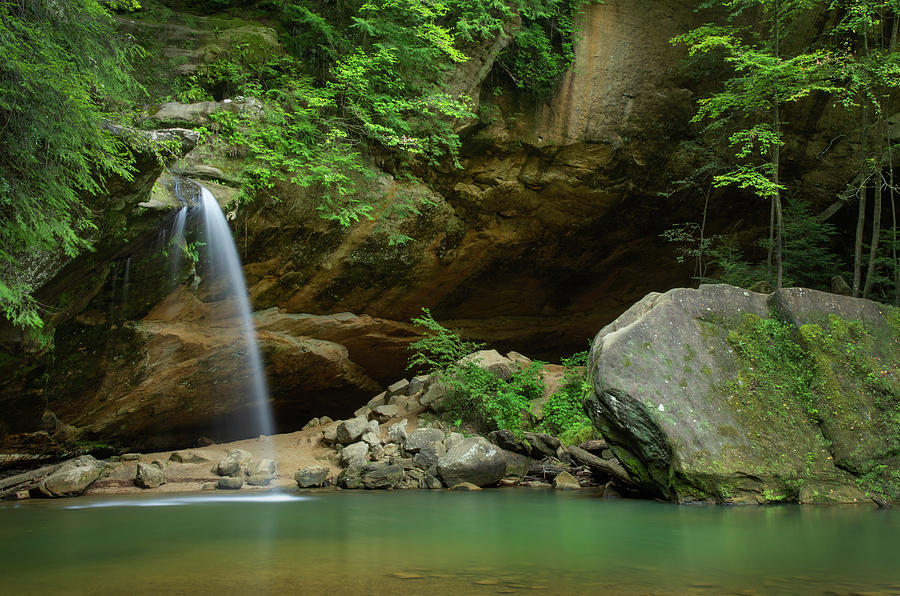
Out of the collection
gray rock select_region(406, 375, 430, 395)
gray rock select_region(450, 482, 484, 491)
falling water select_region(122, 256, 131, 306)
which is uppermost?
falling water select_region(122, 256, 131, 306)

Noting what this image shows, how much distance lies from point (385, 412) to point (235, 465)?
3.01 m

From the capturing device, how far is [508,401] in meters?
10.0

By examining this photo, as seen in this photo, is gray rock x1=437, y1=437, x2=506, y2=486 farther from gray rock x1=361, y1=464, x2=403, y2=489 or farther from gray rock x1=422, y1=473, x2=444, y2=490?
gray rock x1=361, y1=464, x2=403, y2=489

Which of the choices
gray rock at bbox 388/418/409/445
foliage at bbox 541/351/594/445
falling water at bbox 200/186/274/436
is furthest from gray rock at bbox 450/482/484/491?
falling water at bbox 200/186/274/436

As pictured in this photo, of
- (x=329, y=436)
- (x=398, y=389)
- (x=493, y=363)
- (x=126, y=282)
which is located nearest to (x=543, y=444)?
(x=493, y=363)

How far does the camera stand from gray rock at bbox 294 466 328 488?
8.18 metres

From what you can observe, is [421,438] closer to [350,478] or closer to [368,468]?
[368,468]

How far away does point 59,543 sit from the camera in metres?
4.14

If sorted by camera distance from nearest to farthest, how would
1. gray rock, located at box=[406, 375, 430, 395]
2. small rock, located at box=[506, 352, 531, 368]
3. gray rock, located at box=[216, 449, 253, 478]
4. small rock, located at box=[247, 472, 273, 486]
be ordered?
small rock, located at box=[247, 472, 273, 486]
gray rock, located at box=[216, 449, 253, 478]
gray rock, located at box=[406, 375, 430, 395]
small rock, located at box=[506, 352, 531, 368]

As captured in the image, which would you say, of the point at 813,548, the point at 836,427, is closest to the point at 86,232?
the point at 813,548

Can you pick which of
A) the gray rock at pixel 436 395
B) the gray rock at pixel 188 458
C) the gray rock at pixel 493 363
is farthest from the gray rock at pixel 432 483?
the gray rock at pixel 188 458

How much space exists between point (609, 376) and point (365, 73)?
7.36 meters

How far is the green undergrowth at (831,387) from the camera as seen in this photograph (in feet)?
20.1

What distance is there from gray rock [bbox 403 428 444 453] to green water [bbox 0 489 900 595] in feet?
8.57
